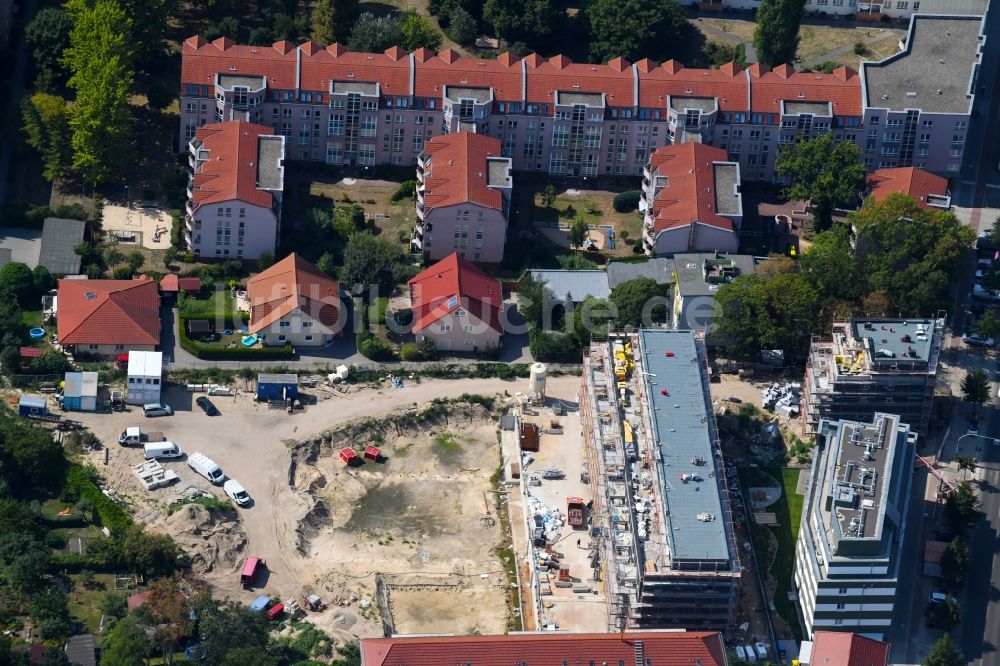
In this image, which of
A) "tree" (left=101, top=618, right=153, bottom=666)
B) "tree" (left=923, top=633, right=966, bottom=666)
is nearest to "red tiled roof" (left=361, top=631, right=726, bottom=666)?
"tree" (left=101, top=618, right=153, bottom=666)

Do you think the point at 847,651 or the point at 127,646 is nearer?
the point at 127,646

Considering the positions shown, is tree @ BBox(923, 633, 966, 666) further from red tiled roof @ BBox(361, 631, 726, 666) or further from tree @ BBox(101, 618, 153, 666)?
tree @ BBox(101, 618, 153, 666)

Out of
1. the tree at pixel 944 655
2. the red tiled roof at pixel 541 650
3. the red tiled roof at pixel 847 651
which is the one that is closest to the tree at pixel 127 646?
the red tiled roof at pixel 541 650

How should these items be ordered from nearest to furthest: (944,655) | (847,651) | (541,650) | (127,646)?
1. (127,646)
2. (541,650)
3. (944,655)
4. (847,651)

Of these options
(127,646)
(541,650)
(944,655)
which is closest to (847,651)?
(944,655)

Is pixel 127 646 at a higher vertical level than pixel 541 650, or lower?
lower

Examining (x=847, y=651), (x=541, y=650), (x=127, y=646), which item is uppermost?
(x=541, y=650)

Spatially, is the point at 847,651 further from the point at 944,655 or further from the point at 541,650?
the point at 541,650
